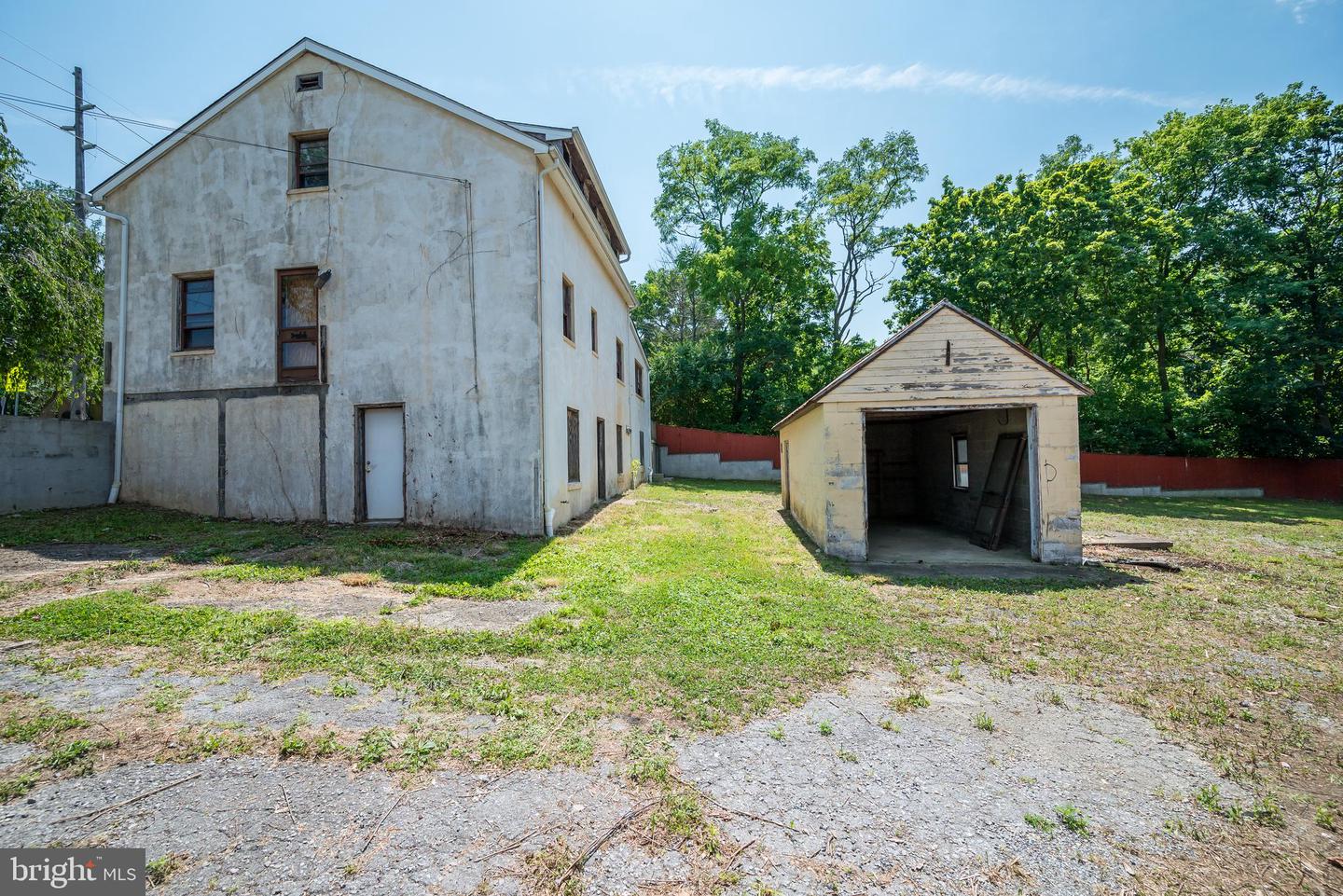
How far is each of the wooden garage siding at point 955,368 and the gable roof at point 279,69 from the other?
7.04 metres

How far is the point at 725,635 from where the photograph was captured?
16.6 feet

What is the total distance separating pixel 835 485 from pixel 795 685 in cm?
492

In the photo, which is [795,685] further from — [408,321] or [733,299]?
[733,299]

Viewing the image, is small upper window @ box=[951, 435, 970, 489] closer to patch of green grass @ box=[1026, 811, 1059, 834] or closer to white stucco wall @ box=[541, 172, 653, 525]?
white stucco wall @ box=[541, 172, 653, 525]

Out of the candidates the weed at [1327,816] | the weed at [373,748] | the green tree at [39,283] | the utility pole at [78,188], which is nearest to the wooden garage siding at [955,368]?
the weed at [1327,816]

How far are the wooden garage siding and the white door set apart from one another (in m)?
8.44

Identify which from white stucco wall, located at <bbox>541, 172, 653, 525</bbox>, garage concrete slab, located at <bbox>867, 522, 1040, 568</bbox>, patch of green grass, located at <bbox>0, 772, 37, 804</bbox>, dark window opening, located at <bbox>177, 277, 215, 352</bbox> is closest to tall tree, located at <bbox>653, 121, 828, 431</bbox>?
white stucco wall, located at <bbox>541, 172, 653, 525</bbox>

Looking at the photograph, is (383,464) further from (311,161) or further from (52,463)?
(52,463)

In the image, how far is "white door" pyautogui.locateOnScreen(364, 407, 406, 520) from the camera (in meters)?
10.2

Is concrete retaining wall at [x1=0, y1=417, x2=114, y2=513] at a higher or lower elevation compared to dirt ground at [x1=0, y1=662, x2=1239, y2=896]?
higher

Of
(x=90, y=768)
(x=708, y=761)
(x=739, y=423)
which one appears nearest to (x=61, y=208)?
(x=90, y=768)

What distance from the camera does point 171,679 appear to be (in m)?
3.97

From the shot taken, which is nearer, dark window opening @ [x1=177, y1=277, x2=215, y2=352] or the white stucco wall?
the white stucco wall

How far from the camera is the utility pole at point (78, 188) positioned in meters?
16.5
